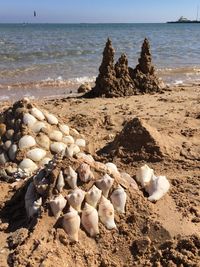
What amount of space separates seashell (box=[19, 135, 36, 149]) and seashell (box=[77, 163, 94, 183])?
160cm

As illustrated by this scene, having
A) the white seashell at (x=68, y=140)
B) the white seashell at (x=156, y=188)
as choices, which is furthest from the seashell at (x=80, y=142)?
the white seashell at (x=156, y=188)

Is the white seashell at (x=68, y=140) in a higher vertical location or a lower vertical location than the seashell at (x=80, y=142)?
higher

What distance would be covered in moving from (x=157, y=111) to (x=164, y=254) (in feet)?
15.1

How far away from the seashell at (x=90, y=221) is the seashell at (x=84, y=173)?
256 mm

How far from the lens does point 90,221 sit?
3.21m

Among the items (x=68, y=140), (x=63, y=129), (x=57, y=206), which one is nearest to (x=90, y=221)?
(x=57, y=206)

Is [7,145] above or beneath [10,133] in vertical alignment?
beneath

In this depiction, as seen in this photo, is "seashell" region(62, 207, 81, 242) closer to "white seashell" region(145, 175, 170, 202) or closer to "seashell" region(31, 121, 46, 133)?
"white seashell" region(145, 175, 170, 202)

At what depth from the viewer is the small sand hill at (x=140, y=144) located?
4.95 metres

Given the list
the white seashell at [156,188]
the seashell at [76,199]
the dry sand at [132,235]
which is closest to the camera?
the dry sand at [132,235]

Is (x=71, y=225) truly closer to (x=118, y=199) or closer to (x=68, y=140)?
(x=118, y=199)

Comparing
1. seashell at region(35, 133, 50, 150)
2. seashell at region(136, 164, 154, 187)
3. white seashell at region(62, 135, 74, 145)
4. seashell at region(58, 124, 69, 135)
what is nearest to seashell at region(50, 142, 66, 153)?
seashell at region(35, 133, 50, 150)

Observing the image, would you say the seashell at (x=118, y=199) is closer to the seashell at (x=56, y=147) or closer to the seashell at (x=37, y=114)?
the seashell at (x=56, y=147)

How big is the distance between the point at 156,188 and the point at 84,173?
2.05ft
